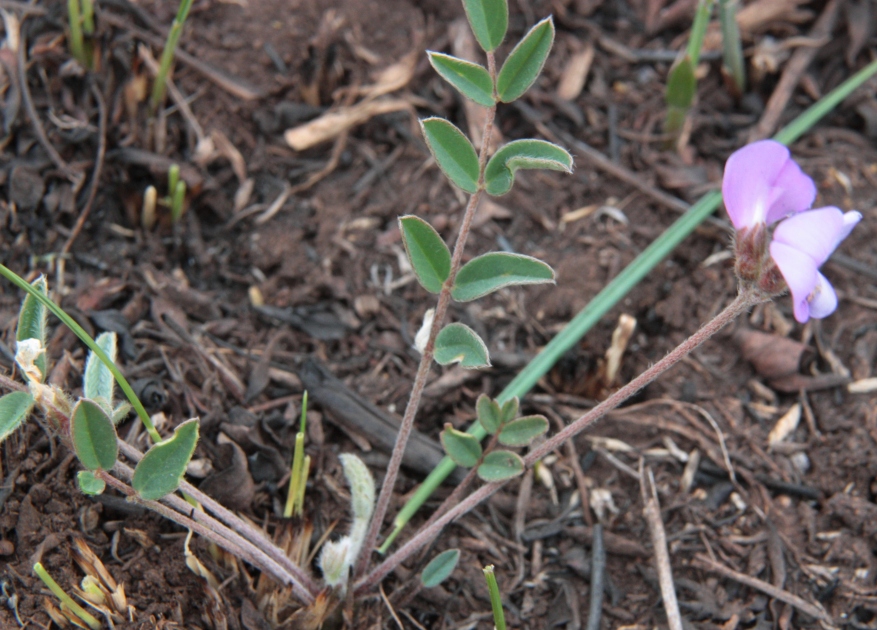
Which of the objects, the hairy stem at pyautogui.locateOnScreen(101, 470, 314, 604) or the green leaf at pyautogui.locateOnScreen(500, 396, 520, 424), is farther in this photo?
the green leaf at pyautogui.locateOnScreen(500, 396, 520, 424)

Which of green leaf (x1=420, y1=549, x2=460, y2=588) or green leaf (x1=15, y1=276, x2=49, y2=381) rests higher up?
green leaf (x1=15, y1=276, x2=49, y2=381)

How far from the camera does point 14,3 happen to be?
2.29 metres

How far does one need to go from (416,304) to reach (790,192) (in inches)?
45.8

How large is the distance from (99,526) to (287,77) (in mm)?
1574

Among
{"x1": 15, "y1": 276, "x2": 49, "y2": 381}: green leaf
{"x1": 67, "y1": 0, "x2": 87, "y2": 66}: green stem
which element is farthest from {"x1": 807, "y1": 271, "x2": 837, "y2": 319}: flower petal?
{"x1": 67, "y1": 0, "x2": 87, "y2": 66}: green stem

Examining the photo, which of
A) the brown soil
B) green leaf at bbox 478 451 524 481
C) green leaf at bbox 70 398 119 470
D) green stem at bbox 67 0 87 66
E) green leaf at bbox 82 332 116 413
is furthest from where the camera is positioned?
green stem at bbox 67 0 87 66

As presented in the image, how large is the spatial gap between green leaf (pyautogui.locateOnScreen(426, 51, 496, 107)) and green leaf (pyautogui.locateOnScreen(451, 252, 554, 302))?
10.1 inches

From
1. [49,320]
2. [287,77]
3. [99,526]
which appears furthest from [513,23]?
[99,526]

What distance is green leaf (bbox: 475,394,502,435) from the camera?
4.71ft

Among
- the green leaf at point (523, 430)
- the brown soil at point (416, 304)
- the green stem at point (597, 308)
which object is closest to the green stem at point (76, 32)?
the brown soil at point (416, 304)

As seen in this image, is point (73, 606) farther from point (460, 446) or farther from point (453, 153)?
point (453, 153)

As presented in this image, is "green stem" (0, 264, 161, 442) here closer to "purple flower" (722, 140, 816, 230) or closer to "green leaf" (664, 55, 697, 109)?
"purple flower" (722, 140, 816, 230)

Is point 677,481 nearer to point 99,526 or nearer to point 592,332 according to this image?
point 592,332

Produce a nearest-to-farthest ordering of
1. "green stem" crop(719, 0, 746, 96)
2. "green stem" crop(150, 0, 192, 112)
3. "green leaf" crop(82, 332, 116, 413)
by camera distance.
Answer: "green leaf" crop(82, 332, 116, 413), "green stem" crop(150, 0, 192, 112), "green stem" crop(719, 0, 746, 96)
